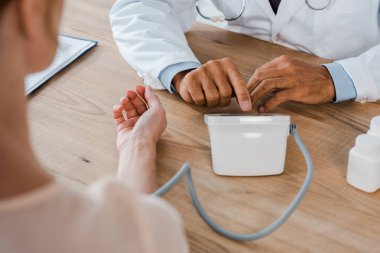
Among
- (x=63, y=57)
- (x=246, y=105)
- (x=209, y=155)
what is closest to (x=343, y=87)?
(x=246, y=105)

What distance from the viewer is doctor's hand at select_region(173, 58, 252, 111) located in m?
1.04

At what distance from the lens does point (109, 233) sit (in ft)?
1.60

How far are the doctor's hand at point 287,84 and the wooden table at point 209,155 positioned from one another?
1.0 inches

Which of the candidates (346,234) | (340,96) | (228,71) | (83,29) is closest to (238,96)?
(228,71)

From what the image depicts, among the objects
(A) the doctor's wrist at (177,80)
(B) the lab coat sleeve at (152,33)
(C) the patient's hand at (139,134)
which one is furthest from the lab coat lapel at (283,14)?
(C) the patient's hand at (139,134)

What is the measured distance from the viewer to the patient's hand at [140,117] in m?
0.97

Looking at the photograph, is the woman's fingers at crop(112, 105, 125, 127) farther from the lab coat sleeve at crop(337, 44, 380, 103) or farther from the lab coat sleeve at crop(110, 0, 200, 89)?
the lab coat sleeve at crop(337, 44, 380, 103)

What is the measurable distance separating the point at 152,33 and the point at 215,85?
233 millimetres

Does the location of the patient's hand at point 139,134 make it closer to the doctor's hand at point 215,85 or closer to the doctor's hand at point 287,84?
the doctor's hand at point 215,85

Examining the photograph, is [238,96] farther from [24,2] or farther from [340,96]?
[24,2]

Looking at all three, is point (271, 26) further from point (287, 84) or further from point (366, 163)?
point (366, 163)

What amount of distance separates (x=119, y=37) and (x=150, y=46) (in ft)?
0.27

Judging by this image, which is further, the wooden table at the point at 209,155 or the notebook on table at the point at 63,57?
the notebook on table at the point at 63,57

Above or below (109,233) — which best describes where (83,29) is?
below
